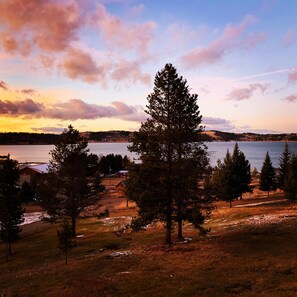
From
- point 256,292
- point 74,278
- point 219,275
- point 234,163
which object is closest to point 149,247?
point 74,278

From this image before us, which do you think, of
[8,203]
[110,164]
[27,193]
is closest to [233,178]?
[8,203]

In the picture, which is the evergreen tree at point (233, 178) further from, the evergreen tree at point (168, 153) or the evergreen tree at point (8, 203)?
the evergreen tree at point (8, 203)

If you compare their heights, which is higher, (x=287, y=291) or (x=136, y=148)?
(x=136, y=148)

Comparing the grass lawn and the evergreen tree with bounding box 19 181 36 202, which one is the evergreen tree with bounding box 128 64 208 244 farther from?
the evergreen tree with bounding box 19 181 36 202

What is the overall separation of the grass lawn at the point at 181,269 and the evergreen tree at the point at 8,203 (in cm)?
313

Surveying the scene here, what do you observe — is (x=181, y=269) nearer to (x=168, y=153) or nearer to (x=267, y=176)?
(x=168, y=153)

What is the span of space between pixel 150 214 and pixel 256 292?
11451 millimetres

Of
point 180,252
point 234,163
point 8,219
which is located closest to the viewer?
point 180,252

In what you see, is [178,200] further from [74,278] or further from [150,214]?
[74,278]

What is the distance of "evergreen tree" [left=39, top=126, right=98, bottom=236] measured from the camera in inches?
1389

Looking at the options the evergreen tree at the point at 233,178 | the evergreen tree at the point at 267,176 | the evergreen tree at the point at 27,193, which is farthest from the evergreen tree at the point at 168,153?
the evergreen tree at the point at 27,193

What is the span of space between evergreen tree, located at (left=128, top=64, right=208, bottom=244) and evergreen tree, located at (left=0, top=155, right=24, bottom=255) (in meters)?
17.6

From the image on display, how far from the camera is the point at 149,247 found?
86.4ft

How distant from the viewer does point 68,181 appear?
3591cm
